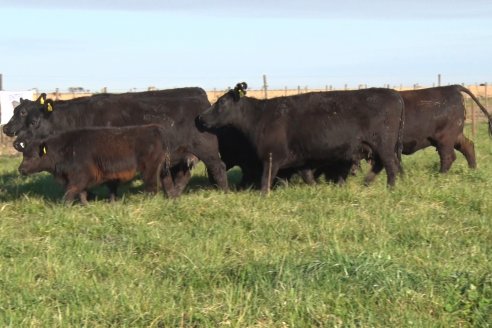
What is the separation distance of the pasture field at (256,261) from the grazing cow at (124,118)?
6.99ft

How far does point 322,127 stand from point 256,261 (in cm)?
498

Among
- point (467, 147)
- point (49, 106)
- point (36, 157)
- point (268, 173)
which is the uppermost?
point (49, 106)

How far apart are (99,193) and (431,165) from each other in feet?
20.2

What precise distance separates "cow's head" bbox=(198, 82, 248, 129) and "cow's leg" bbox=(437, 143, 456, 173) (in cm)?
369

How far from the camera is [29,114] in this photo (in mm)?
9859

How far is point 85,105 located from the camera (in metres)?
9.81

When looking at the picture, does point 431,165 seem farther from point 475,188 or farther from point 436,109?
point 475,188

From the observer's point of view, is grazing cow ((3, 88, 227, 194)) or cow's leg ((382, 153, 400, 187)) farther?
grazing cow ((3, 88, 227, 194))

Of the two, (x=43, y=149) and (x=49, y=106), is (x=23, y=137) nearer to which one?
(x=49, y=106)

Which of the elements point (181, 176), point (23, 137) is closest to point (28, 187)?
point (23, 137)

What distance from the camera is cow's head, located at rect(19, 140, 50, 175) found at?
8.36 metres

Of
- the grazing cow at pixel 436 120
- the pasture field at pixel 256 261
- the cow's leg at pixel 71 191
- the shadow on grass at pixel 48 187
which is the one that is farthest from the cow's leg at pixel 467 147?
the cow's leg at pixel 71 191

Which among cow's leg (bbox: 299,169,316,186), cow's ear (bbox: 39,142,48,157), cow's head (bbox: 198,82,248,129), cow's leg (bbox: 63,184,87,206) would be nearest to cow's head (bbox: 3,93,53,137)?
cow's ear (bbox: 39,142,48,157)

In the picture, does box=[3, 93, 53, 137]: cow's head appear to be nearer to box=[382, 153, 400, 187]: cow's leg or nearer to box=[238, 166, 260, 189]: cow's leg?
box=[238, 166, 260, 189]: cow's leg
